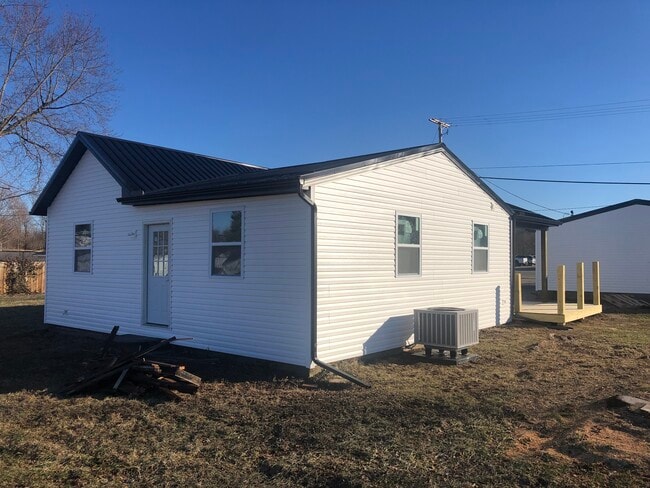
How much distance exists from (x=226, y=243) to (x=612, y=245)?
63.7ft

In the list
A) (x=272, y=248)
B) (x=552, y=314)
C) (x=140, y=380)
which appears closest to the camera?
(x=140, y=380)

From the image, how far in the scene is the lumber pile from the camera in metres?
6.86

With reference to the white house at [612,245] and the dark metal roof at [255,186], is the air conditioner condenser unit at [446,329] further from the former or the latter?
the white house at [612,245]

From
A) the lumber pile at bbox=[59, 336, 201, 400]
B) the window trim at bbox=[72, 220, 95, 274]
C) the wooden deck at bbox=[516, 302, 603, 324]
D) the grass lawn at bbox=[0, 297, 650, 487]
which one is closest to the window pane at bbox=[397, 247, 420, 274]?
A: the grass lawn at bbox=[0, 297, 650, 487]

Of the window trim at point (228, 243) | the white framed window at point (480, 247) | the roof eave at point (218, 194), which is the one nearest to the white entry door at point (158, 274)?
the roof eave at point (218, 194)

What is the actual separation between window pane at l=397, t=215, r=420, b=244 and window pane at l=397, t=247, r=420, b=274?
0.15 metres

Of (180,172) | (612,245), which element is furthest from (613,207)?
(180,172)

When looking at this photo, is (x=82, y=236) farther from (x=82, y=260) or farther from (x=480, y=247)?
(x=480, y=247)

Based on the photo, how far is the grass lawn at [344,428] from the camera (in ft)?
14.2

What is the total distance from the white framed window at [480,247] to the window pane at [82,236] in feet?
29.0

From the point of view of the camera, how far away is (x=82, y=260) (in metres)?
12.2

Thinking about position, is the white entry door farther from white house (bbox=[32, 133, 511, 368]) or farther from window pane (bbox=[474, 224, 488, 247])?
window pane (bbox=[474, 224, 488, 247])

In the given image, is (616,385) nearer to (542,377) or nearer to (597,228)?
(542,377)

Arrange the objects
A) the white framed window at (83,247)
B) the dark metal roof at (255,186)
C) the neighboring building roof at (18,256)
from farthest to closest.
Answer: the neighboring building roof at (18,256) < the white framed window at (83,247) < the dark metal roof at (255,186)
